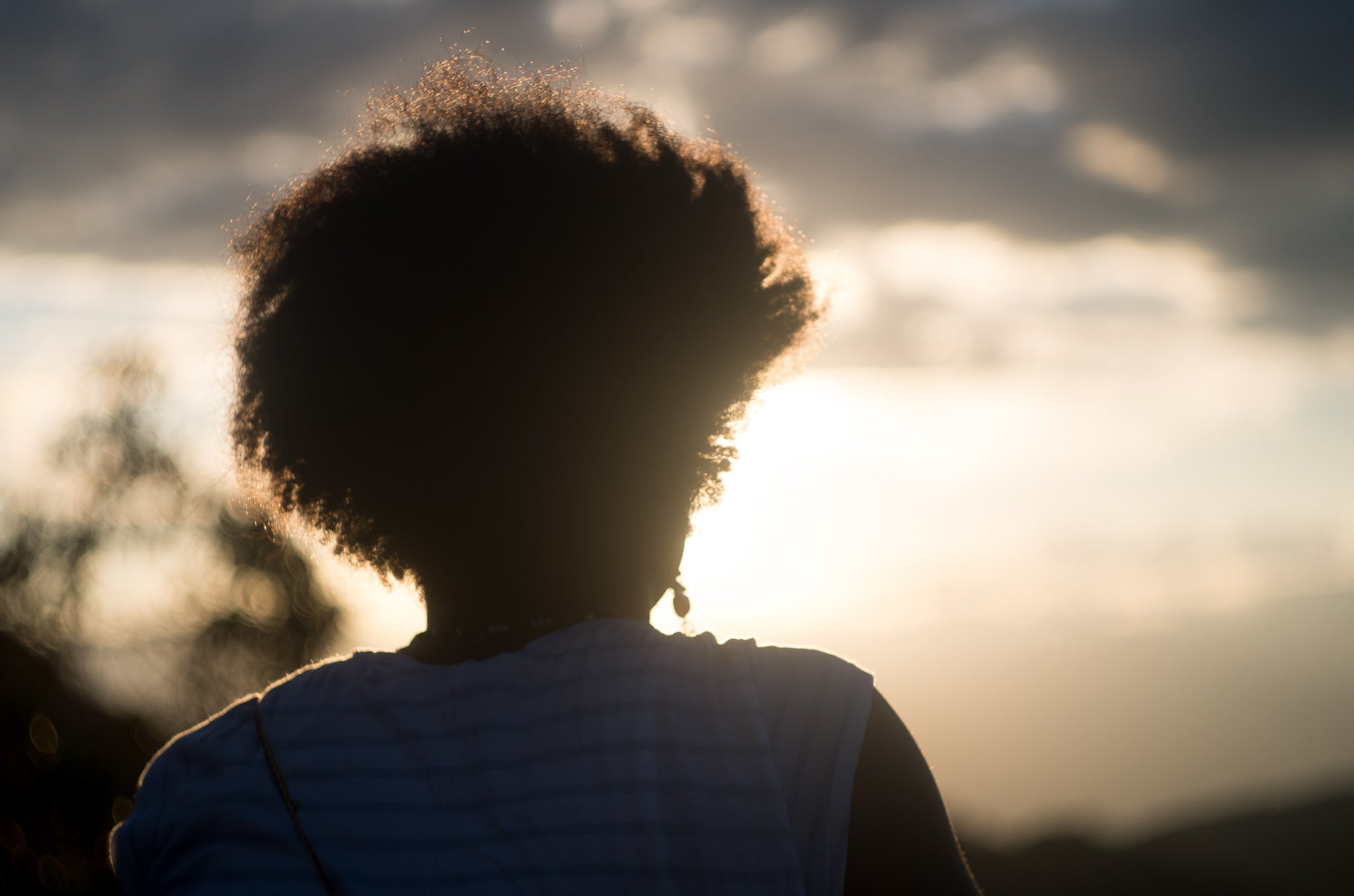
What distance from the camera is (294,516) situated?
2.65 metres

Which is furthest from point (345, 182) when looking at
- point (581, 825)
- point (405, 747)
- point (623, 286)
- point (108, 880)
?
point (108, 880)

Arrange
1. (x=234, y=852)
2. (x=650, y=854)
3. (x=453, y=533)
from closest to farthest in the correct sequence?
1. (x=650, y=854)
2. (x=234, y=852)
3. (x=453, y=533)

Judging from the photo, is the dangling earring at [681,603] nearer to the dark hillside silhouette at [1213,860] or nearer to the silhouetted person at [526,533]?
the silhouetted person at [526,533]

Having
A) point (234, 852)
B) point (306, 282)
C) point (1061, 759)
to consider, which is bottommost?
point (1061, 759)

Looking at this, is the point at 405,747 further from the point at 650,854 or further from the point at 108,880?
the point at 108,880

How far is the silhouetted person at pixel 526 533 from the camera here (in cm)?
160

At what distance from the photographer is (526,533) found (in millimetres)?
2117

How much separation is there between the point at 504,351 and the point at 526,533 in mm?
431

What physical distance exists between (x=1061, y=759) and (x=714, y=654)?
108762 mm

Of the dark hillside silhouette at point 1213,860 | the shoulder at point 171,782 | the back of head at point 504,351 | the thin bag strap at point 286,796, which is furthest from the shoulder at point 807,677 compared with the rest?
the dark hillside silhouette at point 1213,860

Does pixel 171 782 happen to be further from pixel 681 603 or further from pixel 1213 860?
pixel 1213 860

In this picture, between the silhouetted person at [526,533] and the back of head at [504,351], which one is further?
the back of head at [504,351]

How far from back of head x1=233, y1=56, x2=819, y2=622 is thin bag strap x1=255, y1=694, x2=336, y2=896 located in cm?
46

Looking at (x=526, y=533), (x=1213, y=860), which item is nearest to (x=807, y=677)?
(x=526, y=533)
